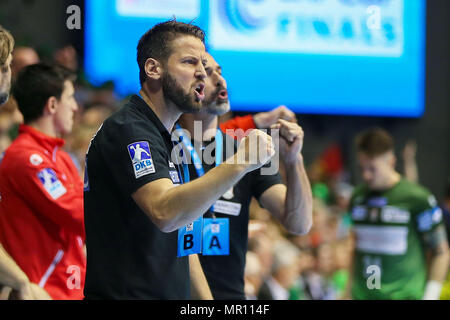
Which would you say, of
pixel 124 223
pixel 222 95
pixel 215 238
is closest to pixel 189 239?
pixel 124 223

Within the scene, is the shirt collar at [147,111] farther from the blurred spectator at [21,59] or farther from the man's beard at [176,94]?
the blurred spectator at [21,59]

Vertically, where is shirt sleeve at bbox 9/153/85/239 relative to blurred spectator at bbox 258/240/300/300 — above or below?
above

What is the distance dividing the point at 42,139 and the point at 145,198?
1.35 metres

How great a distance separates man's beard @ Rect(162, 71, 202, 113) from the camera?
2.26 metres

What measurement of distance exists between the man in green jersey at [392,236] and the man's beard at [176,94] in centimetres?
262

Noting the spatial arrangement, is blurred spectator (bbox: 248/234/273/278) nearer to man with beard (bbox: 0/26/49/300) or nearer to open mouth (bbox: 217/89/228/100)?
open mouth (bbox: 217/89/228/100)

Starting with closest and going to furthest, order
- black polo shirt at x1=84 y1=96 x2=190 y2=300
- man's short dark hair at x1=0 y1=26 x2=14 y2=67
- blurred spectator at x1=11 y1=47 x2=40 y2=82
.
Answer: black polo shirt at x1=84 y1=96 x2=190 y2=300 → man's short dark hair at x1=0 y1=26 x2=14 y2=67 → blurred spectator at x1=11 y1=47 x2=40 y2=82

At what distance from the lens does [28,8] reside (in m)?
8.73

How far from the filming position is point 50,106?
10.7 feet

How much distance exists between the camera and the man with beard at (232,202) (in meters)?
2.96

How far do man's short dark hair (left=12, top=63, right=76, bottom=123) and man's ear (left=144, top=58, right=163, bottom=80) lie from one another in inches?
44.5

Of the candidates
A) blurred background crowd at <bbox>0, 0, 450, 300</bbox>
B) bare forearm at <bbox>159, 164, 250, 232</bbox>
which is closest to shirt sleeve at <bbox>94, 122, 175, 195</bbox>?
bare forearm at <bbox>159, 164, 250, 232</bbox>

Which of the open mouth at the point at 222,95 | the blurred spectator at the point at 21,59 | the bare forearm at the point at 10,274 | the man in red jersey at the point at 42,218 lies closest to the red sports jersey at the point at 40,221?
the man in red jersey at the point at 42,218

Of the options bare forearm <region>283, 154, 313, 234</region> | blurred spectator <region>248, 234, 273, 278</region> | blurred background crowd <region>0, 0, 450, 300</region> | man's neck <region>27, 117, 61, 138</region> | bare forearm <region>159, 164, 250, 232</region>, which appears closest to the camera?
bare forearm <region>159, 164, 250, 232</region>
